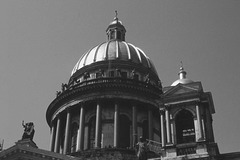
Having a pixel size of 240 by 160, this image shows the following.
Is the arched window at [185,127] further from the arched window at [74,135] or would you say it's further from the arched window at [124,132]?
the arched window at [74,135]

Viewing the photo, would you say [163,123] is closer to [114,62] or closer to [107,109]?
[107,109]

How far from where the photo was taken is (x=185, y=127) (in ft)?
115

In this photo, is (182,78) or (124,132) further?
(124,132)

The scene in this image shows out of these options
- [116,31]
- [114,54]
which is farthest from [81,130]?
[116,31]

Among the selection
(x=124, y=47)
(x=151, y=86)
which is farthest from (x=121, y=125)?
(x=124, y=47)

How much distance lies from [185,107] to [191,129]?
1.75 meters

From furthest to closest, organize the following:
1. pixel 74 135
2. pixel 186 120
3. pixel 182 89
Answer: pixel 74 135, pixel 182 89, pixel 186 120

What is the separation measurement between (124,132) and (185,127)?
583 inches

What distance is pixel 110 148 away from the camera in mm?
44812

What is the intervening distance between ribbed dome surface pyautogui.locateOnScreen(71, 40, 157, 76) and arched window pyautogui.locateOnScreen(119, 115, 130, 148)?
332 inches

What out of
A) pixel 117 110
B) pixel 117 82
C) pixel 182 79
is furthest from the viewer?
pixel 117 82

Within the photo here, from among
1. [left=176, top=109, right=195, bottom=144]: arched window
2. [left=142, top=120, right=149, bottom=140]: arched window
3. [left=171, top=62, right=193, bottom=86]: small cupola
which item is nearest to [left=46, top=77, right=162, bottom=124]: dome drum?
[left=142, top=120, right=149, bottom=140]: arched window

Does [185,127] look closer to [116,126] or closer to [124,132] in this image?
[116,126]

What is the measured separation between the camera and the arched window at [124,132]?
4806cm
